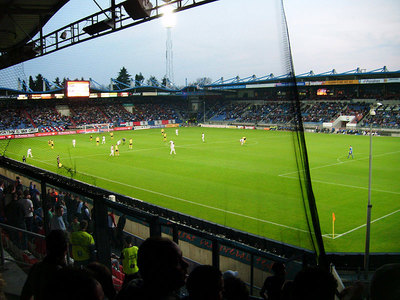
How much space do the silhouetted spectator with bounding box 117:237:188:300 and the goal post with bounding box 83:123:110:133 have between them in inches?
2481

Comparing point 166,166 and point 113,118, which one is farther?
point 113,118

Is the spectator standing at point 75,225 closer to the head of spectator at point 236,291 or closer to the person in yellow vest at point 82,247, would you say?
the person in yellow vest at point 82,247

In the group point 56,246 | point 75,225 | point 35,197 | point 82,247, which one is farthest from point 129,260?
point 35,197

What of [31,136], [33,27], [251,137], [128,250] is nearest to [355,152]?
[251,137]

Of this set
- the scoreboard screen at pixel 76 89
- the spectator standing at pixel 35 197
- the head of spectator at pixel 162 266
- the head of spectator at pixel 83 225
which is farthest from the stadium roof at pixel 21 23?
the scoreboard screen at pixel 76 89

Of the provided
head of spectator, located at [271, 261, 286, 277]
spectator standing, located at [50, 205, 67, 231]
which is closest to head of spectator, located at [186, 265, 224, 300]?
head of spectator, located at [271, 261, 286, 277]

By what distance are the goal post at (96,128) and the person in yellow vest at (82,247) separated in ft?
197

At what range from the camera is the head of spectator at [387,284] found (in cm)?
230

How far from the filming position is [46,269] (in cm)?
323

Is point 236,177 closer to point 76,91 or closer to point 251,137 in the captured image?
point 251,137

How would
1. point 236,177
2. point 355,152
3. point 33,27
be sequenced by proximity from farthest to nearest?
point 355,152, point 236,177, point 33,27

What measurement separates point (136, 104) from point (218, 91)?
22644 mm

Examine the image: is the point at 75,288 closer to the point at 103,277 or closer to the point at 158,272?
the point at 158,272

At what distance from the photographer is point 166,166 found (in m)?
30.2
